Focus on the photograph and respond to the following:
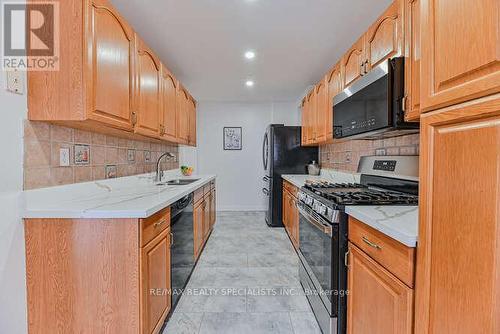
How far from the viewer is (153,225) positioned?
1424 millimetres

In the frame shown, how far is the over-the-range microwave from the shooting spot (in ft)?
4.93

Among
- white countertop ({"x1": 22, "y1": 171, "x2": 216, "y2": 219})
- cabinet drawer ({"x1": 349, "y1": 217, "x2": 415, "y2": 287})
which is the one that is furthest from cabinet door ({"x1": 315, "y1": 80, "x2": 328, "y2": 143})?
white countertop ({"x1": 22, "y1": 171, "x2": 216, "y2": 219})

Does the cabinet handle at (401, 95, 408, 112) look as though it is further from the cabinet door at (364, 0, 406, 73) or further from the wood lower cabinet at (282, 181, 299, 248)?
the wood lower cabinet at (282, 181, 299, 248)

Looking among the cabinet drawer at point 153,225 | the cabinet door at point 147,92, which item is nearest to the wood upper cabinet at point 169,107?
the cabinet door at point 147,92

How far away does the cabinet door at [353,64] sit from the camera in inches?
77.9

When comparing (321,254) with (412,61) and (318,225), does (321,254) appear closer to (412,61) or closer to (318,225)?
(318,225)

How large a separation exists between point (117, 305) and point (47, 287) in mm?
347

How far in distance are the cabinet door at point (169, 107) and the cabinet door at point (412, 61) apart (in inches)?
78.0

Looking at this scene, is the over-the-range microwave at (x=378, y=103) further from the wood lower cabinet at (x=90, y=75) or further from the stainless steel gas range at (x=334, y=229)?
the wood lower cabinet at (x=90, y=75)

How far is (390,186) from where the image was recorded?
6.43ft

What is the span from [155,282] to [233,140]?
4.09 metres

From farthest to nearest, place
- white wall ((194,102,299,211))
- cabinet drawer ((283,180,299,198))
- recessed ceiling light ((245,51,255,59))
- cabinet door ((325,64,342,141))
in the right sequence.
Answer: white wall ((194,102,299,211))
cabinet drawer ((283,180,299,198))
recessed ceiling light ((245,51,255,59))
cabinet door ((325,64,342,141))

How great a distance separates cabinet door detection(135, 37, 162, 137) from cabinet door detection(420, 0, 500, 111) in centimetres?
174

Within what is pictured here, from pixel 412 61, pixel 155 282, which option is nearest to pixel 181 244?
pixel 155 282
